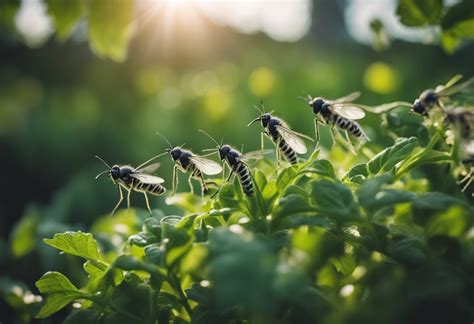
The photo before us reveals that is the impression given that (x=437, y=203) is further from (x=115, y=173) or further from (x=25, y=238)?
(x=25, y=238)

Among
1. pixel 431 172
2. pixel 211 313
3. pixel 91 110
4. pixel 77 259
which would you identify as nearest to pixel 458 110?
pixel 431 172

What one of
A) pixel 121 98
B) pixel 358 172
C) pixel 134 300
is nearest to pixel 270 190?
pixel 358 172

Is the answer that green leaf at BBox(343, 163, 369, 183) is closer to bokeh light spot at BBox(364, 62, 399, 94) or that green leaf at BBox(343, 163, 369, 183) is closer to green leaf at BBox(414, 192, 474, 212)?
green leaf at BBox(414, 192, 474, 212)

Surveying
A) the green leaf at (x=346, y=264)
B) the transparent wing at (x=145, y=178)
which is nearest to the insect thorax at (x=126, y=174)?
the transparent wing at (x=145, y=178)

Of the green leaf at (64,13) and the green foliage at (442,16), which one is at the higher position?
the green leaf at (64,13)

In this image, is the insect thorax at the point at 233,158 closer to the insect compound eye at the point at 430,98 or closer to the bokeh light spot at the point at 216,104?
the insect compound eye at the point at 430,98

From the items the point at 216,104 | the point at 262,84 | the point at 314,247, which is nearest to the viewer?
the point at 314,247
